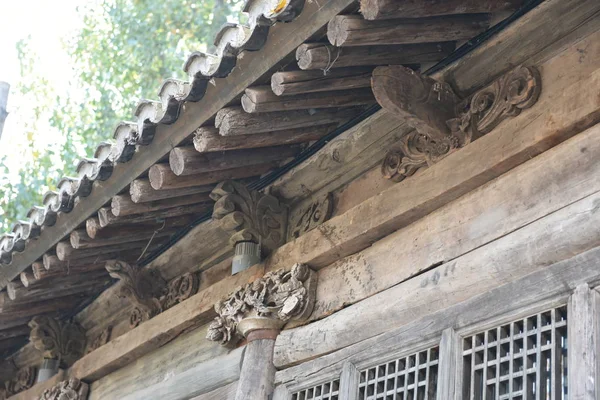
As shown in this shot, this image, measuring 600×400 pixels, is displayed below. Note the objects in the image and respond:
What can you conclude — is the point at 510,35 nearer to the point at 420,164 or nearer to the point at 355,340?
the point at 420,164

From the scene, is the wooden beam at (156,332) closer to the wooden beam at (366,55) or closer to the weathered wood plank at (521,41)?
the wooden beam at (366,55)

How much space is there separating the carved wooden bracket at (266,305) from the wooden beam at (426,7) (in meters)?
1.44

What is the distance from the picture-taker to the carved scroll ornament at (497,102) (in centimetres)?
387

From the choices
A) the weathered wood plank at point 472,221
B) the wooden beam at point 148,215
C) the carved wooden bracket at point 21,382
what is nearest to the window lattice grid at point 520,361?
the weathered wood plank at point 472,221

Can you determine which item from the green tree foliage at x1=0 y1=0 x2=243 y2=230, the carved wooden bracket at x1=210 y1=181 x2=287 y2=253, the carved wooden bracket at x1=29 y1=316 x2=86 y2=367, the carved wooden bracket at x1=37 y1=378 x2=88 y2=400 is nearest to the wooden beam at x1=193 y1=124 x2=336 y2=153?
the carved wooden bracket at x1=210 y1=181 x2=287 y2=253

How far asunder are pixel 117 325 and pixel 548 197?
3.73m

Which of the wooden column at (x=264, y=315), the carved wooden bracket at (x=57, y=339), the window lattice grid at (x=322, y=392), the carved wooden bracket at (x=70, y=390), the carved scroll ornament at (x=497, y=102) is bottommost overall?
the window lattice grid at (x=322, y=392)

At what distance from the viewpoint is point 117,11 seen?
14.5 metres

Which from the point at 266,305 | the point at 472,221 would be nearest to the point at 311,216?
the point at 266,305

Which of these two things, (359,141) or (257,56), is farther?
(359,141)

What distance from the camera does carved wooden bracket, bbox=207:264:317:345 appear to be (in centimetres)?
463

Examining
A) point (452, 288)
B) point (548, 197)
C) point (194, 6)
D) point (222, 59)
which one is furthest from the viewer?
point (194, 6)

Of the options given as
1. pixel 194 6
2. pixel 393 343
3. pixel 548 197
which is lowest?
pixel 393 343

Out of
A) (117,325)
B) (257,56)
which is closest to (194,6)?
(117,325)
